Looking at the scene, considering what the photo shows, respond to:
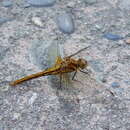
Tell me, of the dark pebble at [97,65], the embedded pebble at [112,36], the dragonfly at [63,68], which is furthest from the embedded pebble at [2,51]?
the embedded pebble at [112,36]

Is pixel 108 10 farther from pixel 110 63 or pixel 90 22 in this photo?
pixel 110 63

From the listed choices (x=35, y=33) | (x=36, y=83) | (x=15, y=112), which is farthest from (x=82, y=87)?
(x=35, y=33)

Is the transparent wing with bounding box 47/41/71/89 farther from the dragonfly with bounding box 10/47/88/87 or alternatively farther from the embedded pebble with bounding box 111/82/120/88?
the embedded pebble with bounding box 111/82/120/88

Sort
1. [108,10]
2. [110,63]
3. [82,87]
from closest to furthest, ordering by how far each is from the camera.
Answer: [82,87], [110,63], [108,10]

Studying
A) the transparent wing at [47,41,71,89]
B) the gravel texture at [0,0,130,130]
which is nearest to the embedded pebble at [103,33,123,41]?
the gravel texture at [0,0,130,130]

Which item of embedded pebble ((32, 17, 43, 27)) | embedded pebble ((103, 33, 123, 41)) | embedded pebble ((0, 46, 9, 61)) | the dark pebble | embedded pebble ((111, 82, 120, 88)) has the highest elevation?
embedded pebble ((32, 17, 43, 27))

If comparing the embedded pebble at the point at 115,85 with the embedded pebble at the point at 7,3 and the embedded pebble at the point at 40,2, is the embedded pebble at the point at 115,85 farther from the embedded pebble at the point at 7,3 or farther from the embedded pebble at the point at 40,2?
the embedded pebble at the point at 7,3

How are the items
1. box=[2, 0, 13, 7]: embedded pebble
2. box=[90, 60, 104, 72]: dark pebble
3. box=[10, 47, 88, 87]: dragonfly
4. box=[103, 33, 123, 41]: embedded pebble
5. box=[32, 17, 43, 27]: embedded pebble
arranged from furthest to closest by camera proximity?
1. box=[2, 0, 13, 7]: embedded pebble
2. box=[32, 17, 43, 27]: embedded pebble
3. box=[103, 33, 123, 41]: embedded pebble
4. box=[90, 60, 104, 72]: dark pebble
5. box=[10, 47, 88, 87]: dragonfly
